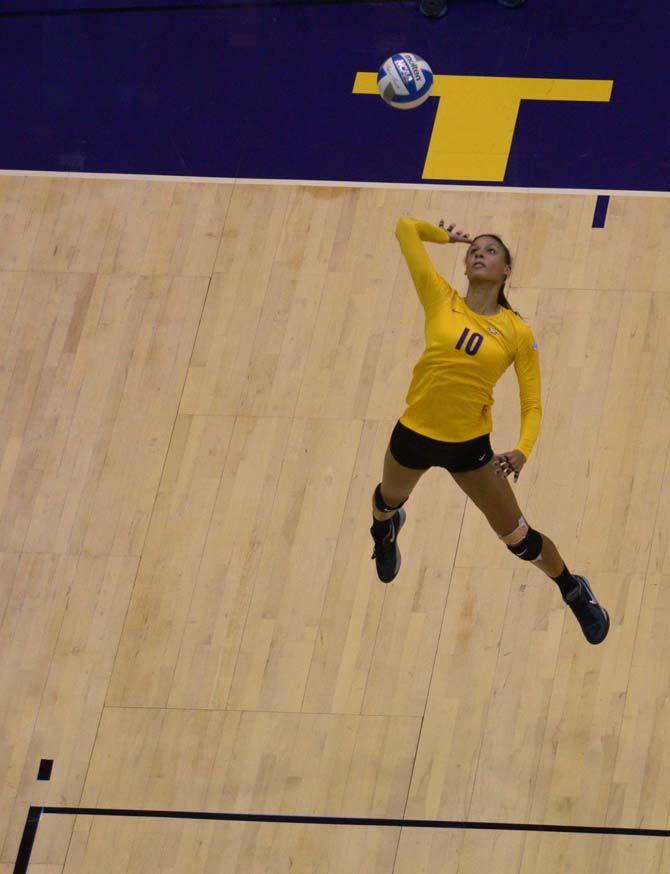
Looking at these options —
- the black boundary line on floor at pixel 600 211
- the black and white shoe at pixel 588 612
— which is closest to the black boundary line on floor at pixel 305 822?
the black and white shoe at pixel 588 612

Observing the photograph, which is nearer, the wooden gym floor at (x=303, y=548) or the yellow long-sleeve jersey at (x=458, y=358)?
the yellow long-sleeve jersey at (x=458, y=358)

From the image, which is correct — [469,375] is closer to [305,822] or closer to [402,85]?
[402,85]

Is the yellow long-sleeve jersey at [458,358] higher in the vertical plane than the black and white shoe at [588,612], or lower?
higher

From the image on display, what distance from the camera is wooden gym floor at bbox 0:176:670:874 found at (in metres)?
→ 10.5

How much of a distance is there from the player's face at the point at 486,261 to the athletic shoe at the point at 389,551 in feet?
6.71

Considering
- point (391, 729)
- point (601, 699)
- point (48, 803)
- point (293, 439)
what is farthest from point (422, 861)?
point (293, 439)

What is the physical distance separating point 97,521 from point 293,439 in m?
1.69

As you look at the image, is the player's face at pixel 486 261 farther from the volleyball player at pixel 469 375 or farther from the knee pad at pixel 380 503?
the knee pad at pixel 380 503

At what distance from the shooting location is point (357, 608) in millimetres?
11297

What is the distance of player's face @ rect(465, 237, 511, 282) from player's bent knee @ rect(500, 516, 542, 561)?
5.41 feet

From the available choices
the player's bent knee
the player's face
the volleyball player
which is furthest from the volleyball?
the player's bent knee

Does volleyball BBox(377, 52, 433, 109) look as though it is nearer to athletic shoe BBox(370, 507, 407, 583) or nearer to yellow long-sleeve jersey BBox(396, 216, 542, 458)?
yellow long-sleeve jersey BBox(396, 216, 542, 458)

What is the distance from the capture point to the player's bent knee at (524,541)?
9.79 m

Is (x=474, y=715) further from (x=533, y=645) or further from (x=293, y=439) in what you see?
(x=293, y=439)
